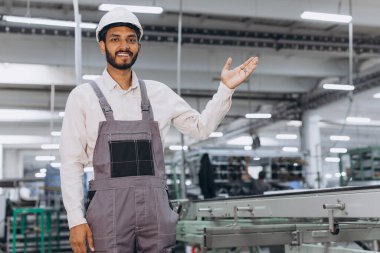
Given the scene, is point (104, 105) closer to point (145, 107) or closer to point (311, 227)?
point (145, 107)

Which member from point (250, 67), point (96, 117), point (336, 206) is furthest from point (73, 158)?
point (336, 206)

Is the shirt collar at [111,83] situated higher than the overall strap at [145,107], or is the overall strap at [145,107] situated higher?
the shirt collar at [111,83]

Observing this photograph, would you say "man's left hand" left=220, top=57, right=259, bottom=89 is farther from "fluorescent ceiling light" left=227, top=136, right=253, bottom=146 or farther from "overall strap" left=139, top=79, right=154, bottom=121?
"fluorescent ceiling light" left=227, top=136, right=253, bottom=146

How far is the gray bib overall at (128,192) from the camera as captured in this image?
5.73 feet

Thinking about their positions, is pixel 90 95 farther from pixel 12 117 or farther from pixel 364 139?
pixel 364 139

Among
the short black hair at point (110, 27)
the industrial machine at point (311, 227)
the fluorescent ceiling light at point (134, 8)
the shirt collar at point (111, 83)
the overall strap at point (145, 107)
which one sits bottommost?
the industrial machine at point (311, 227)

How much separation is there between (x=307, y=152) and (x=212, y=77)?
292 cm

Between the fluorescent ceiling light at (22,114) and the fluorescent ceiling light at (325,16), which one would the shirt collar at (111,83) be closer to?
the fluorescent ceiling light at (325,16)

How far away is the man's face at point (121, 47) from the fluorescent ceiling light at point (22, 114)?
12853 millimetres

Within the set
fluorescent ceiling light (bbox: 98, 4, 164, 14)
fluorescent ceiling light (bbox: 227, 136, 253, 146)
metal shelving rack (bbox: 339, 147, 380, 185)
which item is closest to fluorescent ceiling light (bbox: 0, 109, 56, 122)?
metal shelving rack (bbox: 339, 147, 380, 185)

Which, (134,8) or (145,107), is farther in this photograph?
(134,8)

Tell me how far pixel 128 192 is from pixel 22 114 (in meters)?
13.1

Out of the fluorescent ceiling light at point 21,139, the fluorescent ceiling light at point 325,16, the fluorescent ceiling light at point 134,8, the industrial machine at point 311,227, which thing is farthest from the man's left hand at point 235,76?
the fluorescent ceiling light at point 21,139

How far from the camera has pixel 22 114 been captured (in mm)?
14109
